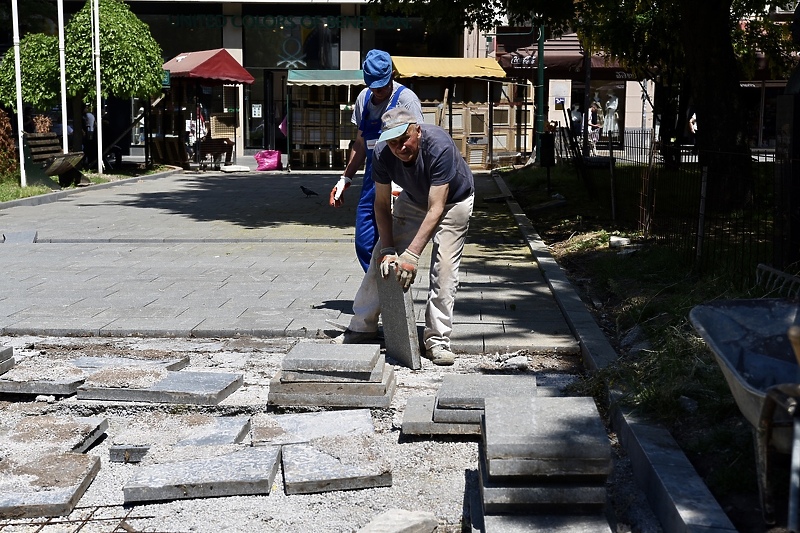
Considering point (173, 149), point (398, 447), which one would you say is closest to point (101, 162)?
point (173, 149)

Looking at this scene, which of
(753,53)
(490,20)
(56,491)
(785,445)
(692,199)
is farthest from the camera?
(753,53)

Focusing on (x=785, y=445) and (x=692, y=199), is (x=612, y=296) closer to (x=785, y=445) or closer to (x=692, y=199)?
(x=692, y=199)

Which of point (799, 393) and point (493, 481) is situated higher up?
point (799, 393)

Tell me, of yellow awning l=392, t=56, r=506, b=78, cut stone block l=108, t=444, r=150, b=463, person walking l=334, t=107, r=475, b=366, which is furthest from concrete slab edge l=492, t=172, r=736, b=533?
yellow awning l=392, t=56, r=506, b=78

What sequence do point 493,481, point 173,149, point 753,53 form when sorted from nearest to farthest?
point 493,481, point 753,53, point 173,149

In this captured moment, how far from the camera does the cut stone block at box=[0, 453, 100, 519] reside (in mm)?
3939

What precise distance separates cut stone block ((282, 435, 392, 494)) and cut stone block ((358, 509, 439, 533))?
421 millimetres

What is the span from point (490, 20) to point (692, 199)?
7679 mm

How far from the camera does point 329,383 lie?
17.3ft

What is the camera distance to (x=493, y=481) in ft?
11.9

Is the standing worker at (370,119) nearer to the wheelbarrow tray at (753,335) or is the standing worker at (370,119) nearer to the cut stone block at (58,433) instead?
the cut stone block at (58,433)

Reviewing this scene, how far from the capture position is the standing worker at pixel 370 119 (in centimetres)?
651

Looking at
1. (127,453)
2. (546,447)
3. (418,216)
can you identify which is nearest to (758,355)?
(546,447)

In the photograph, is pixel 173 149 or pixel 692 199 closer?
pixel 692 199
